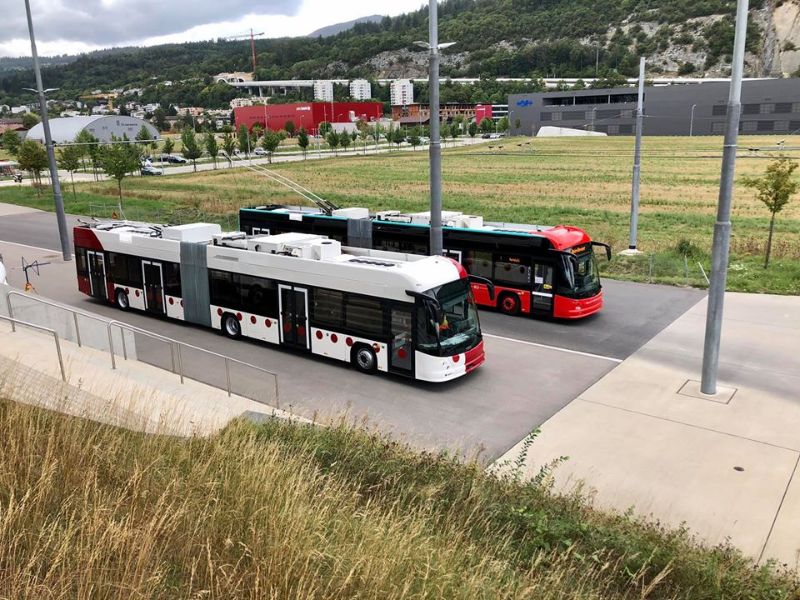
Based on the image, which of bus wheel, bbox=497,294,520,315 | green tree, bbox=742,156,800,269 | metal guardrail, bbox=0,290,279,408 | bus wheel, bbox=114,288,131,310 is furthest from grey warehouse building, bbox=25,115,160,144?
green tree, bbox=742,156,800,269

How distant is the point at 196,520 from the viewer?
465cm

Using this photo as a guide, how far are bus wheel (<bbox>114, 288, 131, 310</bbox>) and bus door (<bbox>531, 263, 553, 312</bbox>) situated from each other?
12.0 metres

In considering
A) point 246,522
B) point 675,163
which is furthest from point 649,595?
point 675,163

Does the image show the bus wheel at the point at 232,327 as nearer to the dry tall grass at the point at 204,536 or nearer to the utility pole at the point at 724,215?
the dry tall grass at the point at 204,536

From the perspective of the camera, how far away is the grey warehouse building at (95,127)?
366 feet

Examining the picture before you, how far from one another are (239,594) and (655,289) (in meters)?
19.9

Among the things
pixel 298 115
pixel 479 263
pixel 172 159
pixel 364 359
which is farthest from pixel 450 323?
pixel 298 115

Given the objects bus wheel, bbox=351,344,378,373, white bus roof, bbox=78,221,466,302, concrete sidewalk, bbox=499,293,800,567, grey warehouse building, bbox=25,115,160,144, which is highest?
grey warehouse building, bbox=25,115,160,144

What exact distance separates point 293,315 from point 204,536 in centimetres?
1104

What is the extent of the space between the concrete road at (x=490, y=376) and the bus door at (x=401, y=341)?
429mm

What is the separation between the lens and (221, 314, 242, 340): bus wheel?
55.3 feet

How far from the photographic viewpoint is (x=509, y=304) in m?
18.8

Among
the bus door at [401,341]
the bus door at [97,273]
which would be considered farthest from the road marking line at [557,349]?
the bus door at [97,273]

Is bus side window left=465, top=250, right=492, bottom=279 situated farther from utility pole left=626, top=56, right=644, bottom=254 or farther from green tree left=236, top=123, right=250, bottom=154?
green tree left=236, top=123, right=250, bottom=154
